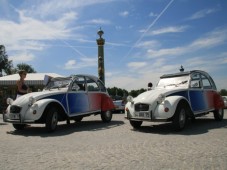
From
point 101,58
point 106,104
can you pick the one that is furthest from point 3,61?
point 106,104

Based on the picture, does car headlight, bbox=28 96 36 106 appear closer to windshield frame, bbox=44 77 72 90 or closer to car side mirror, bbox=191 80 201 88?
windshield frame, bbox=44 77 72 90

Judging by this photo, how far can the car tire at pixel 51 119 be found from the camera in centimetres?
865

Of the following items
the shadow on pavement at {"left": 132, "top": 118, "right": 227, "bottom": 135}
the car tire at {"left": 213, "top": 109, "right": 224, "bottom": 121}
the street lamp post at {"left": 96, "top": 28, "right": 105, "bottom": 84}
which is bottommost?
the shadow on pavement at {"left": 132, "top": 118, "right": 227, "bottom": 135}

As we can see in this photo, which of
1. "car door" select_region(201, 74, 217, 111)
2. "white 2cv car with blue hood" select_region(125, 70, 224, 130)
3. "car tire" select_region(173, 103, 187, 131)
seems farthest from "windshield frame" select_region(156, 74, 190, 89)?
"car tire" select_region(173, 103, 187, 131)

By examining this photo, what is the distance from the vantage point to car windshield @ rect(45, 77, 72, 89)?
33.7ft

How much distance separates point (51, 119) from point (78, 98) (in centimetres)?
170

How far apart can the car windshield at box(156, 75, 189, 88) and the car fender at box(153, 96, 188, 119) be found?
63.4 inches

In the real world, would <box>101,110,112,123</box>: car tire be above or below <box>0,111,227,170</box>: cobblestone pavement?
above

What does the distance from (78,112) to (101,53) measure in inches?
755

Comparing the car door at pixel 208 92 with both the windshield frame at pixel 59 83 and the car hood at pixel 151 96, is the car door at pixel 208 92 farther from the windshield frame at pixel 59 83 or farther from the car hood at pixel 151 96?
the windshield frame at pixel 59 83

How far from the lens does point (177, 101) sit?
27.7 ft

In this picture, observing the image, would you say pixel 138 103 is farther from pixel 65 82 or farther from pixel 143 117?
pixel 65 82

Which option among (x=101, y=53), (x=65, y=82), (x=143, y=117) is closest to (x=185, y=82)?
(x=143, y=117)

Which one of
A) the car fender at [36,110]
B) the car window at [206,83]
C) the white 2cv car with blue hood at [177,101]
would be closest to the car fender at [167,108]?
the white 2cv car with blue hood at [177,101]
